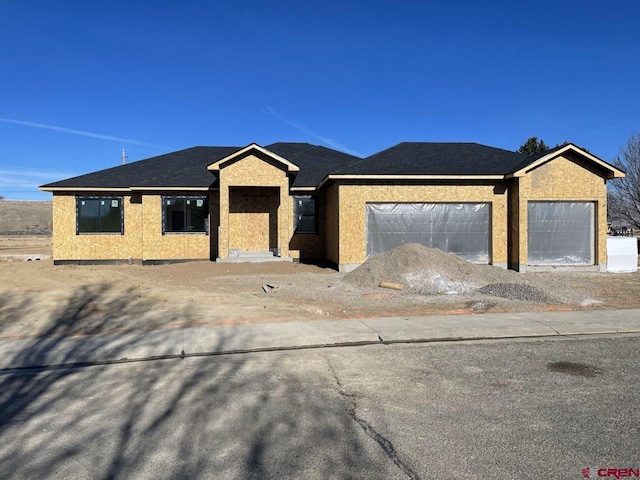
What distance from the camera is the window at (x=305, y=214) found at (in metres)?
22.3

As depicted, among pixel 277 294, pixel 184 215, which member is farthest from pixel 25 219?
pixel 277 294

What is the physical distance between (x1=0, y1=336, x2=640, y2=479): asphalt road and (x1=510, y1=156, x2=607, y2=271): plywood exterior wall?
12.4 m

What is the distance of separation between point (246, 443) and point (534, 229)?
17.6m

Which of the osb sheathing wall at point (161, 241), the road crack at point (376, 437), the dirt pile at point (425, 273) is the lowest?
the road crack at point (376, 437)

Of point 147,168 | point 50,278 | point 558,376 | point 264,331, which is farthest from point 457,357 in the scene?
point 147,168

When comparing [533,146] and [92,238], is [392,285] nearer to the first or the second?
[92,238]

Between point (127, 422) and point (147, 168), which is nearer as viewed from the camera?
point (127, 422)

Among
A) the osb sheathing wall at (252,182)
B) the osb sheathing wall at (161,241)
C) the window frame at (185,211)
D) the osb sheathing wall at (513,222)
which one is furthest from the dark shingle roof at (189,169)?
the osb sheathing wall at (513,222)

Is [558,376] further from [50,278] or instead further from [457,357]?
[50,278]

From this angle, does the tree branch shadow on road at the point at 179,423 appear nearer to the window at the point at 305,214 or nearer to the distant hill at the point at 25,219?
the window at the point at 305,214

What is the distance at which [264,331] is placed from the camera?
841 cm

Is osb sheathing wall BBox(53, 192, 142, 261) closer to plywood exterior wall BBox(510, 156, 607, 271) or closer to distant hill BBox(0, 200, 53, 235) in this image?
plywood exterior wall BBox(510, 156, 607, 271)

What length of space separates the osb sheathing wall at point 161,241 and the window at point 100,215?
4.44 ft

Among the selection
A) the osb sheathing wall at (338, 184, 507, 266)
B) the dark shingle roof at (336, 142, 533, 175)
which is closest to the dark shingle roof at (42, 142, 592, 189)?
the dark shingle roof at (336, 142, 533, 175)
